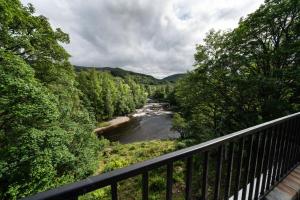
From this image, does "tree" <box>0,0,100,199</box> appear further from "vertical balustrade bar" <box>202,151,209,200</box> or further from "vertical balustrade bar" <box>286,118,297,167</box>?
"vertical balustrade bar" <box>286,118,297,167</box>

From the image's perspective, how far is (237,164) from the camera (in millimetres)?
1538

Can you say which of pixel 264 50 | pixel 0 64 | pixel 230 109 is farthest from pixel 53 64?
pixel 264 50

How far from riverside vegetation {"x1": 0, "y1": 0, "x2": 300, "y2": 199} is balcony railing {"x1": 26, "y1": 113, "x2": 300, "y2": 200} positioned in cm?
493

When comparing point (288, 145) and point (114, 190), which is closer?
point (114, 190)

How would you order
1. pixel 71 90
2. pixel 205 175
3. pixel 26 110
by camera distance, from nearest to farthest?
pixel 205 175 < pixel 26 110 < pixel 71 90

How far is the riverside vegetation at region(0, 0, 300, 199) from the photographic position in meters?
5.59

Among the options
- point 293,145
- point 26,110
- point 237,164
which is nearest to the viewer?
point 237,164

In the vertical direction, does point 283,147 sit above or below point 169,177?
below

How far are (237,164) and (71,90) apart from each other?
932cm

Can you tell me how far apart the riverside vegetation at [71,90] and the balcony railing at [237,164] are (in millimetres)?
4933

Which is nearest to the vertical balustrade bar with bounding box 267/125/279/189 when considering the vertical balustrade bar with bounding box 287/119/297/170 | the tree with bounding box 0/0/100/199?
the vertical balustrade bar with bounding box 287/119/297/170

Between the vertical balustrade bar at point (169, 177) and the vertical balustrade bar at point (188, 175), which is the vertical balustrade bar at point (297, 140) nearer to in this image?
the vertical balustrade bar at point (188, 175)

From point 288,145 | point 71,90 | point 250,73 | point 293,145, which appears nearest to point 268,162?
point 288,145

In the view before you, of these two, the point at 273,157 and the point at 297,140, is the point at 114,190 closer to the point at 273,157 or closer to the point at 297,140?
the point at 273,157
